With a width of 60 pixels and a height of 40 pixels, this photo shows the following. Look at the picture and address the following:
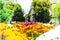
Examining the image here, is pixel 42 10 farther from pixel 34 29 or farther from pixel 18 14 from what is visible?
pixel 34 29

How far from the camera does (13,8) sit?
12273 millimetres

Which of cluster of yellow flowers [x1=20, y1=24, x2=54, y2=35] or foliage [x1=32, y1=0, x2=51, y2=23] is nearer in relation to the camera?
cluster of yellow flowers [x1=20, y1=24, x2=54, y2=35]

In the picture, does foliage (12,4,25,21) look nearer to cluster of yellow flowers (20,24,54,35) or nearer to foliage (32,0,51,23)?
foliage (32,0,51,23)

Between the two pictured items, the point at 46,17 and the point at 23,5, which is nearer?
the point at 46,17

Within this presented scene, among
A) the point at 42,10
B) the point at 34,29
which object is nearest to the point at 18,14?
the point at 42,10

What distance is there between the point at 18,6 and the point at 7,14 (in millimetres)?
3572

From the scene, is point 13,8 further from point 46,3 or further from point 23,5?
point 46,3

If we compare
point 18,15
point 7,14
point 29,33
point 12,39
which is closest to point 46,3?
point 18,15

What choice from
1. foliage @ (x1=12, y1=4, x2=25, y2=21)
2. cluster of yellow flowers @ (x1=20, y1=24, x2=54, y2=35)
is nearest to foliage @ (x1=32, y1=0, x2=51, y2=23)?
foliage @ (x1=12, y1=4, x2=25, y2=21)

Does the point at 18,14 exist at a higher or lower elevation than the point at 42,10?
lower

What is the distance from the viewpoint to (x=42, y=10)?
1175cm

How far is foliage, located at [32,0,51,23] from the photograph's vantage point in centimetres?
1177

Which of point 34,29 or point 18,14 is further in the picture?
point 18,14

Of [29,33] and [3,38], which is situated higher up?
[3,38]
